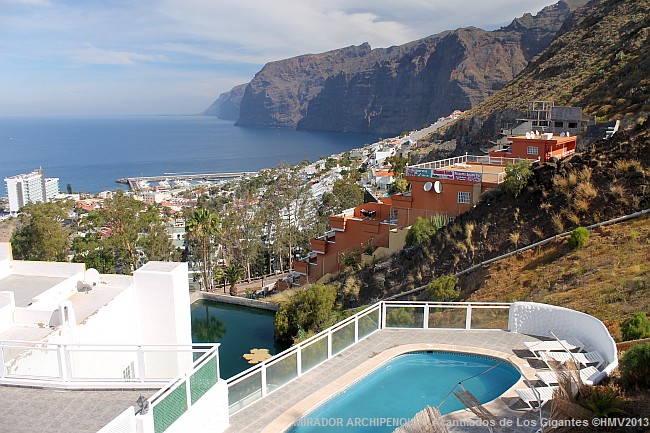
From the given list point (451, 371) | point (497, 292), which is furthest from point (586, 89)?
point (451, 371)

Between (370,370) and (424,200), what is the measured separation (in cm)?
1483

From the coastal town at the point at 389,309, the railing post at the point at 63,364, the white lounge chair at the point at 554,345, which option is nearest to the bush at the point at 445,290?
the coastal town at the point at 389,309

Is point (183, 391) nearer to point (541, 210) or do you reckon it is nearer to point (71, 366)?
point (71, 366)

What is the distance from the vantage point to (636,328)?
8.65 metres

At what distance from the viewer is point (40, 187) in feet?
297

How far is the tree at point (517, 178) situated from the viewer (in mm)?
→ 17828

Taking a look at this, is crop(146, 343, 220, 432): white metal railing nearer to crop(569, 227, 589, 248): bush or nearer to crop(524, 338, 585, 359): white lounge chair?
crop(524, 338, 585, 359): white lounge chair

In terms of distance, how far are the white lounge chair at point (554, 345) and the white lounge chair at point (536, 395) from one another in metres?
1.44

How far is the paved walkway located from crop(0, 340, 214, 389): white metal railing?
0.11m

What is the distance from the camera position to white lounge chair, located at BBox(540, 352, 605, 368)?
802 cm

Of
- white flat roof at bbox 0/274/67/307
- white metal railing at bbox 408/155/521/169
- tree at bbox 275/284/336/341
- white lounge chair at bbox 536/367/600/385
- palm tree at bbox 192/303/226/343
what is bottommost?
palm tree at bbox 192/303/226/343

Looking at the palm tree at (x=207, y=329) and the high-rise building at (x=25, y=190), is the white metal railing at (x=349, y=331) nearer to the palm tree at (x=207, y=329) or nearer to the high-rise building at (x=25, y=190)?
the palm tree at (x=207, y=329)

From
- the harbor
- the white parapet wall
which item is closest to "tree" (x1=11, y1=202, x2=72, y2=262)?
the white parapet wall

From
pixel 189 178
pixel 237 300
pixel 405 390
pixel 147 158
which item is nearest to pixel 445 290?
pixel 405 390
